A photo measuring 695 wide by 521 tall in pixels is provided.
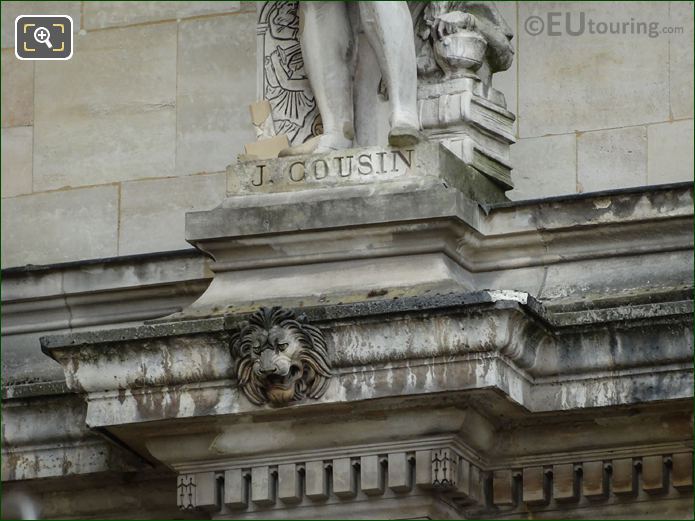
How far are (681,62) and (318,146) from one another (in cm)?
197

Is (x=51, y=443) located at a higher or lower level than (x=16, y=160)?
lower

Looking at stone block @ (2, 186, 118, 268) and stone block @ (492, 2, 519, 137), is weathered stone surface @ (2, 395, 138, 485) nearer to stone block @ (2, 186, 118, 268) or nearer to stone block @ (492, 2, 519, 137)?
stone block @ (2, 186, 118, 268)

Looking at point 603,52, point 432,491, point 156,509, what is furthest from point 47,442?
point 603,52

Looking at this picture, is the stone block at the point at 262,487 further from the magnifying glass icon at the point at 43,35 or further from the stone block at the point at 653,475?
the magnifying glass icon at the point at 43,35

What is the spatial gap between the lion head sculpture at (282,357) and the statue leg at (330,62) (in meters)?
1.09

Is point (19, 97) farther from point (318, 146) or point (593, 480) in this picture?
point (593, 480)

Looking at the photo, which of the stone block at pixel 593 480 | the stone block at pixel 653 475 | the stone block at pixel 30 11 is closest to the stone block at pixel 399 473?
the stone block at pixel 593 480

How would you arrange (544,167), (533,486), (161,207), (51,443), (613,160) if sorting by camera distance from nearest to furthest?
(533,486)
(51,443)
(613,160)
(544,167)
(161,207)

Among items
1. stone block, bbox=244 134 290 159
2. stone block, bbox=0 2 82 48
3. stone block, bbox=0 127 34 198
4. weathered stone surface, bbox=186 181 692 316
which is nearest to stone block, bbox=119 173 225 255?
stone block, bbox=0 127 34 198

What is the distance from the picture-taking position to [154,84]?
55.6ft

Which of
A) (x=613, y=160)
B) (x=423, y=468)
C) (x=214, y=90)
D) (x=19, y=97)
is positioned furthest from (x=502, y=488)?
(x=19, y=97)

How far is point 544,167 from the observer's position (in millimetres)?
16188

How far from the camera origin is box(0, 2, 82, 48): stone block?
56.5ft

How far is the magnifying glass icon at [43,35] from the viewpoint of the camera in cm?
1730
